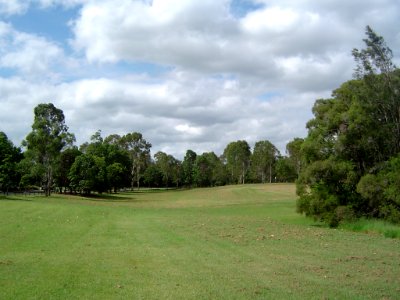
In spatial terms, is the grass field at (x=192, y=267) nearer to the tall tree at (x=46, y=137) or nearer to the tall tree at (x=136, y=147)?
the tall tree at (x=46, y=137)

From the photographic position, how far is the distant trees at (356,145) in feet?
103

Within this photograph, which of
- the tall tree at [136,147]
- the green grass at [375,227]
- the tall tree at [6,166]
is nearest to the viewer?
the green grass at [375,227]

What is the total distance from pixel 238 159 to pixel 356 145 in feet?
468

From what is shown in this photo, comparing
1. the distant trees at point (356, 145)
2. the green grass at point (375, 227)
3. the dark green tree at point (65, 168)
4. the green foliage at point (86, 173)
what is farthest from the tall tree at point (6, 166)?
the green grass at point (375, 227)

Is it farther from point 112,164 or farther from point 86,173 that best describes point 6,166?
point 112,164

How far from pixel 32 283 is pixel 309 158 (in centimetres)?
2674

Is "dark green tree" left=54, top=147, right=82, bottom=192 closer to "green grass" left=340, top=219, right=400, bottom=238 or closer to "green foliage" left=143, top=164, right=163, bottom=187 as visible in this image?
"green grass" left=340, top=219, right=400, bottom=238

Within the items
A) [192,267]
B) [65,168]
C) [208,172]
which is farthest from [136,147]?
[192,267]

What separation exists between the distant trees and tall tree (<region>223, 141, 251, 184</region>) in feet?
452

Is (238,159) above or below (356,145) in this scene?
above

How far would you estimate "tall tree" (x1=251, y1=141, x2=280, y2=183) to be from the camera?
169250mm

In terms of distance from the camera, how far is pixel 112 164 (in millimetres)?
107312

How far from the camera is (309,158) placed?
33.9 meters

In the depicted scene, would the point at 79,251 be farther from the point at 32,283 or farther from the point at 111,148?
the point at 111,148
